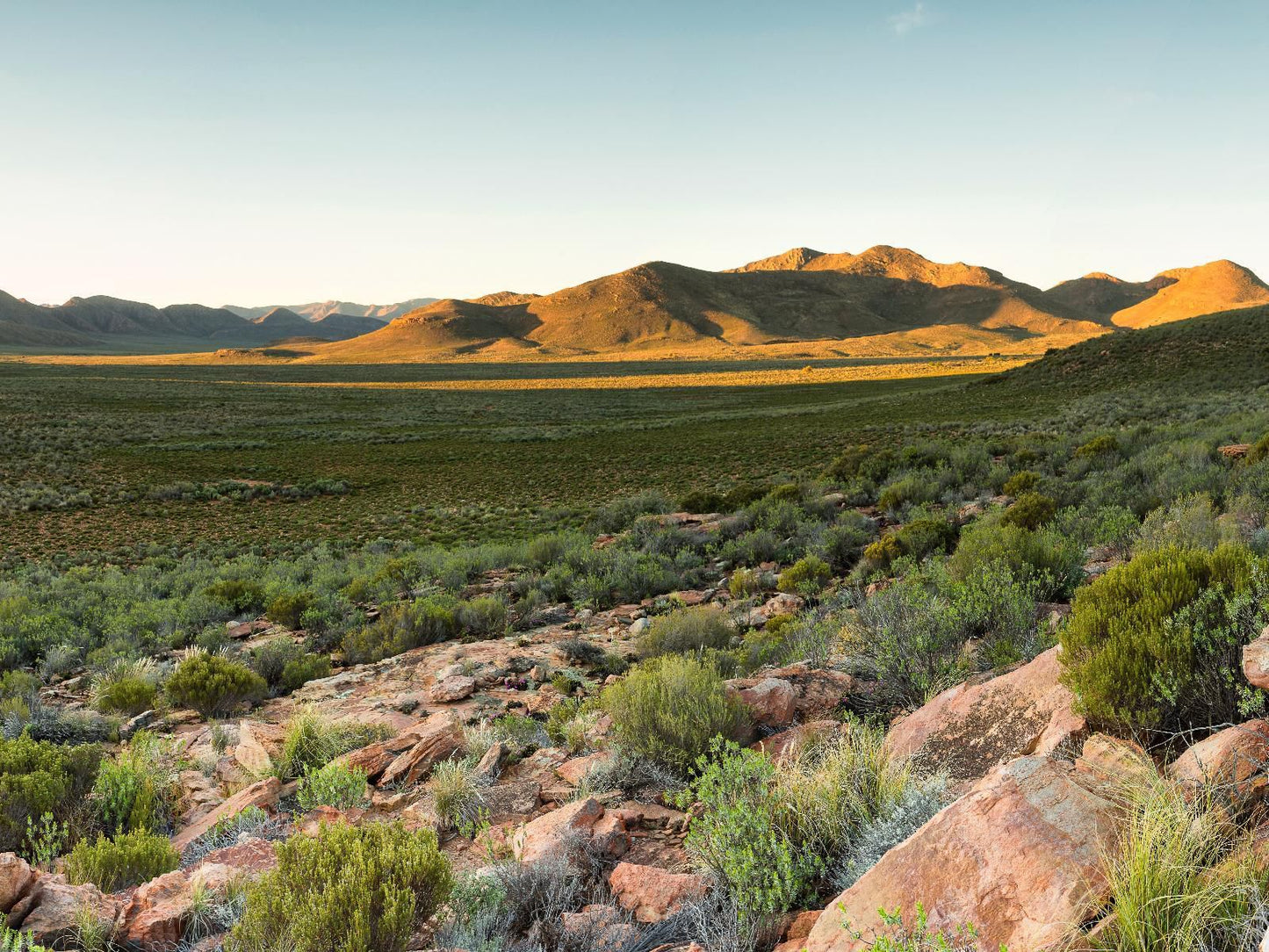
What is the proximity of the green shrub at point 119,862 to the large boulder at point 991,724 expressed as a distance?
12.9ft

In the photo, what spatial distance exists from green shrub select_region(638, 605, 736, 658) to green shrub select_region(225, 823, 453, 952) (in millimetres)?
4241

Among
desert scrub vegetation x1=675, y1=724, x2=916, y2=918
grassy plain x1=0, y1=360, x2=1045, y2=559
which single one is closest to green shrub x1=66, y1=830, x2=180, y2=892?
desert scrub vegetation x1=675, y1=724, x2=916, y2=918

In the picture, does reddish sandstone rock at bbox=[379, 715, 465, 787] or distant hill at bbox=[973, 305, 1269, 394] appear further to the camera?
distant hill at bbox=[973, 305, 1269, 394]

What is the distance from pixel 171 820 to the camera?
4.48 m

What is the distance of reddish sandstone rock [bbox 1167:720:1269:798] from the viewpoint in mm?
2494

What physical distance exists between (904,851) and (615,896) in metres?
1.32

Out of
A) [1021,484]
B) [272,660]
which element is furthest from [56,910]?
[1021,484]

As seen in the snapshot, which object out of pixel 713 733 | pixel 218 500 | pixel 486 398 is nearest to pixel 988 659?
pixel 713 733

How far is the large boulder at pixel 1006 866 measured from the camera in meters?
2.22

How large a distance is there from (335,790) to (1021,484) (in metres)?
12.8

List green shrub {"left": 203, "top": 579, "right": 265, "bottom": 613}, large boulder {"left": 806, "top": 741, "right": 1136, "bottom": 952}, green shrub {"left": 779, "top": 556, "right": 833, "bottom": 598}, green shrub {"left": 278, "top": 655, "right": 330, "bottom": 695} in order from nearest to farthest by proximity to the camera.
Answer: large boulder {"left": 806, "top": 741, "right": 1136, "bottom": 952}
green shrub {"left": 278, "top": 655, "right": 330, "bottom": 695}
green shrub {"left": 779, "top": 556, "right": 833, "bottom": 598}
green shrub {"left": 203, "top": 579, "right": 265, "bottom": 613}

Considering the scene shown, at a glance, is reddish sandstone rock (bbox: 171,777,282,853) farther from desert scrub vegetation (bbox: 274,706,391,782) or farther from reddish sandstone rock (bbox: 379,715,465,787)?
reddish sandstone rock (bbox: 379,715,465,787)

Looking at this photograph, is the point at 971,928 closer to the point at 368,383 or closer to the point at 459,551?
the point at 459,551

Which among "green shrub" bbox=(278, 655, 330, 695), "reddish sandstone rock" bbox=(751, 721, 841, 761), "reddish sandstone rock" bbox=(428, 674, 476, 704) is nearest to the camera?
"reddish sandstone rock" bbox=(751, 721, 841, 761)
